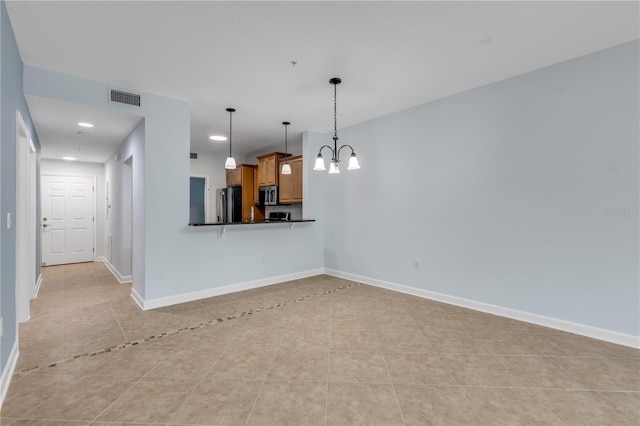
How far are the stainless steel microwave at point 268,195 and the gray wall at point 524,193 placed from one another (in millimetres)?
2187

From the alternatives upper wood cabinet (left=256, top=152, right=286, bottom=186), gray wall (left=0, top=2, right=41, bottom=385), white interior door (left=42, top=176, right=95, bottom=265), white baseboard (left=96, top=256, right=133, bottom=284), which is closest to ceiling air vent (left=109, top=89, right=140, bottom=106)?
gray wall (left=0, top=2, right=41, bottom=385)

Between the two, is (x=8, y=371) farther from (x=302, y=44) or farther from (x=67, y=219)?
(x=67, y=219)

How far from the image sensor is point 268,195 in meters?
6.38

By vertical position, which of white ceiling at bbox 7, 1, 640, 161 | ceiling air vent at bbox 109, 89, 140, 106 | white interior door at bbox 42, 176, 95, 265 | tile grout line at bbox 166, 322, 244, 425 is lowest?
tile grout line at bbox 166, 322, 244, 425

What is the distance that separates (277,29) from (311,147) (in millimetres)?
3021

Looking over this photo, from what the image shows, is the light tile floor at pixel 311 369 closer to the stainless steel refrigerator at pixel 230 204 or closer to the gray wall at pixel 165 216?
the gray wall at pixel 165 216

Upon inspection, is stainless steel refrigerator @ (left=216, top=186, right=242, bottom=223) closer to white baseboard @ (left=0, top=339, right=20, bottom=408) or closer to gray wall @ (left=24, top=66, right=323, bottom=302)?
gray wall @ (left=24, top=66, right=323, bottom=302)

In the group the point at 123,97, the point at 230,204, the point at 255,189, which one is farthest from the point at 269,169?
the point at 123,97

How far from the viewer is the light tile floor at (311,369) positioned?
1.84 meters

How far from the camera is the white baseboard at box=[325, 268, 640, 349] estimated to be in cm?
273

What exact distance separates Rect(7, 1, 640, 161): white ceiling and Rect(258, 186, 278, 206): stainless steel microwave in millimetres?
2418

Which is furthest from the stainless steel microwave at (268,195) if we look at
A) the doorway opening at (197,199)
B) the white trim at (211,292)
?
the doorway opening at (197,199)

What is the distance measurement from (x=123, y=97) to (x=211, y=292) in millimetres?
2688

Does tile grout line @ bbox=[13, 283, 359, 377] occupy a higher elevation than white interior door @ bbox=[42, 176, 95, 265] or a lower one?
lower
